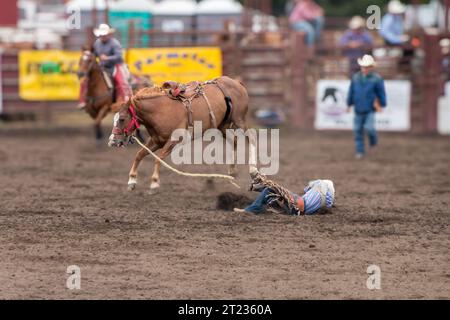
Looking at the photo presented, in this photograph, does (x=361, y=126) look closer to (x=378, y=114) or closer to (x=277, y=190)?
(x=378, y=114)

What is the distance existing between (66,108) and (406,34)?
22.9ft

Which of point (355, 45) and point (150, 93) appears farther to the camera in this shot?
point (355, 45)

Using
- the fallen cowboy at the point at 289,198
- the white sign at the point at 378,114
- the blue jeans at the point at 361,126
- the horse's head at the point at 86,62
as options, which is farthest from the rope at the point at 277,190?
the white sign at the point at 378,114

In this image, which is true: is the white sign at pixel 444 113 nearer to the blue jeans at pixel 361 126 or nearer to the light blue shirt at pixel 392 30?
the light blue shirt at pixel 392 30

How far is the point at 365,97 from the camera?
14.0m

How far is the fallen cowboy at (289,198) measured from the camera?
8.88 metres

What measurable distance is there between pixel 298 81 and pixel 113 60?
18.2ft

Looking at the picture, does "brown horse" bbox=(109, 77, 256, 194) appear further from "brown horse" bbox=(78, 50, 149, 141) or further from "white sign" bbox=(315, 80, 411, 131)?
"white sign" bbox=(315, 80, 411, 131)

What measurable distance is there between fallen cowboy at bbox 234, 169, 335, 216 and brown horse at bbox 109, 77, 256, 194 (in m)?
1.29

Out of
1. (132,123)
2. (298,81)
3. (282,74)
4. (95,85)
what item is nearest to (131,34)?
(282,74)

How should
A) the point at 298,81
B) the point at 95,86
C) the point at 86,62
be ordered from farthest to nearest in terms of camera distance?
1. the point at 298,81
2. the point at 95,86
3. the point at 86,62

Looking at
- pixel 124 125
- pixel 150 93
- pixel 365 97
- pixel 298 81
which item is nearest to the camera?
pixel 124 125

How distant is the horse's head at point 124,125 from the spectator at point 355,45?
29.0 feet
